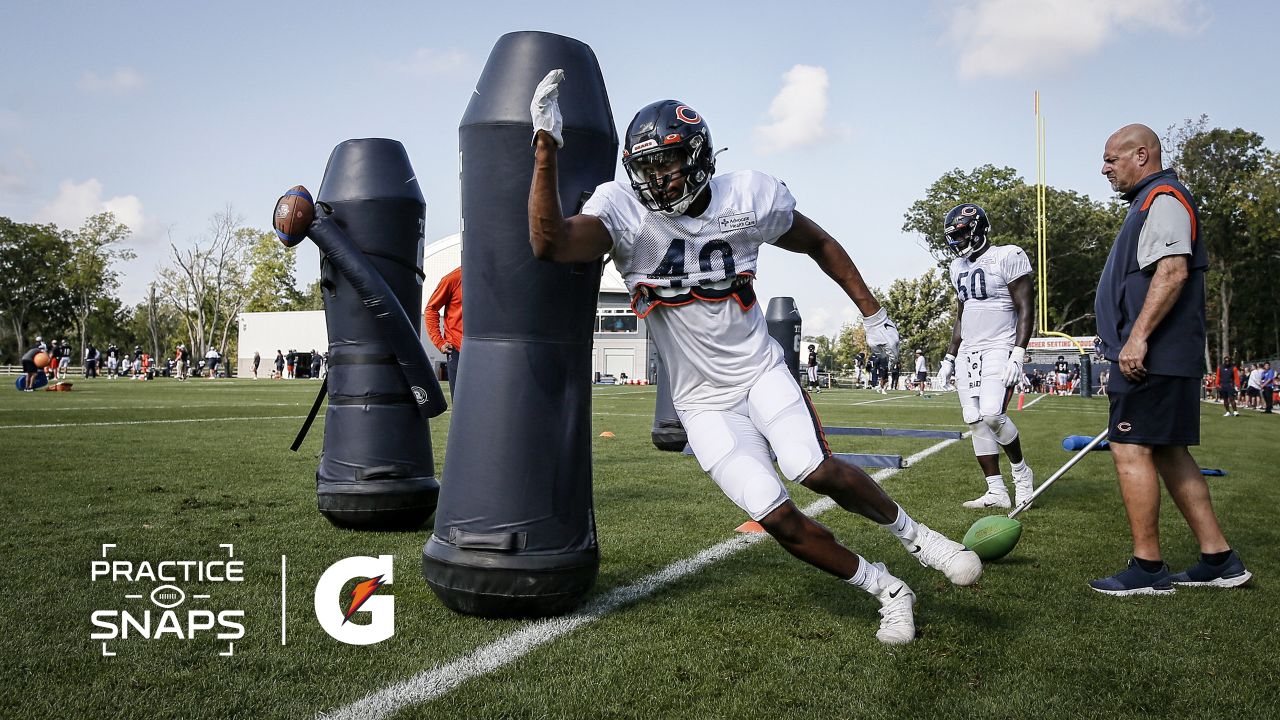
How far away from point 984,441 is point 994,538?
2.49 meters

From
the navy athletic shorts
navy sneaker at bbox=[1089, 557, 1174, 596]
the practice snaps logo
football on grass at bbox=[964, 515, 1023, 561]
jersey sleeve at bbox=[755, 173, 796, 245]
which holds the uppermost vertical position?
jersey sleeve at bbox=[755, 173, 796, 245]

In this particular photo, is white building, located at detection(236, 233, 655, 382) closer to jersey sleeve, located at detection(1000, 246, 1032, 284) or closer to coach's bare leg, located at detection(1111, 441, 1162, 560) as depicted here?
jersey sleeve, located at detection(1000, 246, 1032, 284)

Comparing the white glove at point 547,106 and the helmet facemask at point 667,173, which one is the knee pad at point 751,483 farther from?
the white glove at point 547,106

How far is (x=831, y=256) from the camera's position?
→ 380cm

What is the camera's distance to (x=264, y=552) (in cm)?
477

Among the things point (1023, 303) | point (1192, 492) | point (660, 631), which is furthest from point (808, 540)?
point (1023, 303)

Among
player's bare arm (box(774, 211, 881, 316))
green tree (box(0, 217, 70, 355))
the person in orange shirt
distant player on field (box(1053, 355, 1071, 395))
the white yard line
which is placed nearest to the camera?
the white yard line

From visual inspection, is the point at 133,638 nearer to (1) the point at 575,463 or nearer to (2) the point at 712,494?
(1) the point at 575,463

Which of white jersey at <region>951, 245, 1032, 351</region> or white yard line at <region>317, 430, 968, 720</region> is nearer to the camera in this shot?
white yard line at <region>317, 430, 968, 720</region>

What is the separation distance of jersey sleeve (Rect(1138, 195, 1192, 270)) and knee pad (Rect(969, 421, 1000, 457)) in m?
2.86

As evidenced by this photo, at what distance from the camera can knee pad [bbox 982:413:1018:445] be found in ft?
22.7

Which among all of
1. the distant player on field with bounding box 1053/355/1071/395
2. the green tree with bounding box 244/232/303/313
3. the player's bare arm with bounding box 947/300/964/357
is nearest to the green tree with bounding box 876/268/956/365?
the distant player on field with bounding box 1053/355/1071/395

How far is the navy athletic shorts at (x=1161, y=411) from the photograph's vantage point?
4.25 meters

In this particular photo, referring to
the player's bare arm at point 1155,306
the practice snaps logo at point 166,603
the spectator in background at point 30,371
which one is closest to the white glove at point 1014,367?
the player's bare arm at point 1155,306
